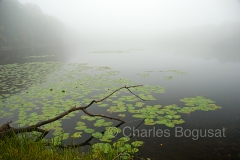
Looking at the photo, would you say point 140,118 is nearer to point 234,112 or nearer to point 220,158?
Answer: point 220,158

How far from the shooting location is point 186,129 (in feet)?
21.4

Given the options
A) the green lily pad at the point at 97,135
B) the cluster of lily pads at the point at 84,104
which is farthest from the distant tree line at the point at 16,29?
→ the green lily pad at the point at 97,135

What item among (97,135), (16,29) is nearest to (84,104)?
(97,135)

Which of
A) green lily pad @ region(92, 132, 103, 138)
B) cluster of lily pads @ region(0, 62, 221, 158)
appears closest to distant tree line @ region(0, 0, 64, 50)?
cluster of lily pads @ region(0, 62, 221, 158)

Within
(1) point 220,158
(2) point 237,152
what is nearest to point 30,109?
(1) point 220,158

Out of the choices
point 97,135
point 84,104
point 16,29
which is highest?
point 16,29

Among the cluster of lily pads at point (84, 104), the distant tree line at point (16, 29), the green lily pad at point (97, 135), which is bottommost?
the green lily pad at point (97, 135)

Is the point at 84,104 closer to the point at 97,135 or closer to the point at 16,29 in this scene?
the point at 97,135

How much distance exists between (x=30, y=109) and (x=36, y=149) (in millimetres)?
5138

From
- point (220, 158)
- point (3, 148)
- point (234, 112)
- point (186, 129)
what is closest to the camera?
point (3, 148)

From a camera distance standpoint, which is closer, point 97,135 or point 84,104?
point 97,135

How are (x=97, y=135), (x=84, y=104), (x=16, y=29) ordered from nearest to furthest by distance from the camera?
(x=97, y=135) < (x=84, y=104) < (x=16, y=29)

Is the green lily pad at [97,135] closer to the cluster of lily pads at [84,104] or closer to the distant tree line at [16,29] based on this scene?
the cluster of lily pads at [84,104]

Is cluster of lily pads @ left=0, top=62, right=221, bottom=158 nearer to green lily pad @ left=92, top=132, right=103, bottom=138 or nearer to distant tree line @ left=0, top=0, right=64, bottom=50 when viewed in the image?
green lily pad @ left=92, top=132, right=103, bottom=138
